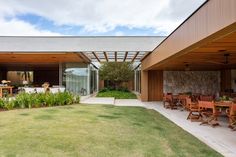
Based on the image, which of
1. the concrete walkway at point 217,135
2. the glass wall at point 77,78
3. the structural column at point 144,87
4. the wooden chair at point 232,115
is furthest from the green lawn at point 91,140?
the glass wall at point 77,78

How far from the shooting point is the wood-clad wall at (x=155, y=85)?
2259 centimetres

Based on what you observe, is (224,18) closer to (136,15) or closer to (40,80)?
(136,15)

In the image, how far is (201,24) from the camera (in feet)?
21.7

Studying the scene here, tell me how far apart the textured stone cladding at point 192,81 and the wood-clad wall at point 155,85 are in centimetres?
35

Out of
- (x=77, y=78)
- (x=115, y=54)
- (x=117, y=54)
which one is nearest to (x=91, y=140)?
(x=115, y=54)

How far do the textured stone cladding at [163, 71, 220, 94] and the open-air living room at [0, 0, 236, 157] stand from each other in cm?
8

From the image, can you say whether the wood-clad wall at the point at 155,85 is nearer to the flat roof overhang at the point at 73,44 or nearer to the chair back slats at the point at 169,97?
the flat roof overhang at the point at 73,44

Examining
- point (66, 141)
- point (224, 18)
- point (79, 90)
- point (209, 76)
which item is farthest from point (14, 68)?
point (224, 18)

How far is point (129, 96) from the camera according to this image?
1000 inches

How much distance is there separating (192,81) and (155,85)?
291 centimetres

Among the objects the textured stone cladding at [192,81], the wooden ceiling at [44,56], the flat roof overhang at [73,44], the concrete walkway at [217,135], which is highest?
the flat roof overhang at [73,44]

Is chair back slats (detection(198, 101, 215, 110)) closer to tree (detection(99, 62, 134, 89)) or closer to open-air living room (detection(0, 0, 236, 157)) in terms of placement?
open-air living room (detection(0, 0, 236, 157))

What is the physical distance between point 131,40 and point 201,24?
40.0 feet

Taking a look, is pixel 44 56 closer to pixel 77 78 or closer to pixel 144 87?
pixel 77 78
